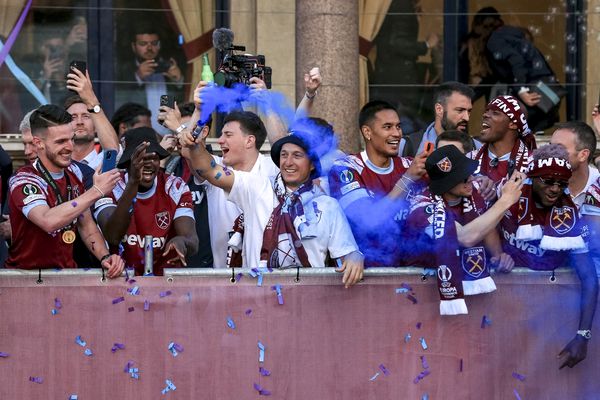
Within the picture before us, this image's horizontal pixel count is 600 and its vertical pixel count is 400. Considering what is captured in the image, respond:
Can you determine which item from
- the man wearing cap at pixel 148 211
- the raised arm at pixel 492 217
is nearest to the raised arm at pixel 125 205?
the man wearing cap at pixel 148 211

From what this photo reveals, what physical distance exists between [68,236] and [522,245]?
261 cm

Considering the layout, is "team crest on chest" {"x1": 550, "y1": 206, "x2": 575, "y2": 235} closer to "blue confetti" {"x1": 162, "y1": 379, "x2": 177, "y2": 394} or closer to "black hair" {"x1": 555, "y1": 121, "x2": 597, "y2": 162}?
"black hair" {"x1": 555, "y1": 121, "x2": 597, "y2": 162}

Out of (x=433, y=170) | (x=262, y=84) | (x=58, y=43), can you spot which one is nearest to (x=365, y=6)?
(x=58, y=43)

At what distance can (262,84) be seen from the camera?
8.88 m

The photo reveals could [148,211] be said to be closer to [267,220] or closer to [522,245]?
[267,220]

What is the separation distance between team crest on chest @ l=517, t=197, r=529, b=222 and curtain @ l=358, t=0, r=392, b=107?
5.39 metres

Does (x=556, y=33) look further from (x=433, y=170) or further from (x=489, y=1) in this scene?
(x=433, y=170)

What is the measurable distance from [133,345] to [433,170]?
195 centimetres

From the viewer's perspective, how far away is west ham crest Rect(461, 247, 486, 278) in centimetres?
795

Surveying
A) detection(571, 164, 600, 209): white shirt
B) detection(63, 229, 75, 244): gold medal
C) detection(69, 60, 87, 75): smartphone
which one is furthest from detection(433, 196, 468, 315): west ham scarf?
detection(69, 60, 87, 75): smartphone

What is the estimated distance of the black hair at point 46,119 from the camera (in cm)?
827

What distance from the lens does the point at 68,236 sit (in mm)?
8203

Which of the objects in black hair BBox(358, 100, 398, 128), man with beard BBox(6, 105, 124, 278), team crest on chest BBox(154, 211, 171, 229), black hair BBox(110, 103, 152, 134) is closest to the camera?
man with beard BBox(6, 105, 124, 278)

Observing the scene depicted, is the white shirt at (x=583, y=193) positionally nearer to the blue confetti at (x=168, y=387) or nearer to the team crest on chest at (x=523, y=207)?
the team crest on chest at (x=523, y=207)
